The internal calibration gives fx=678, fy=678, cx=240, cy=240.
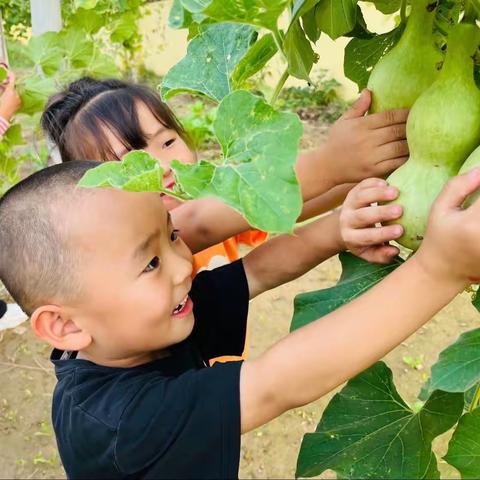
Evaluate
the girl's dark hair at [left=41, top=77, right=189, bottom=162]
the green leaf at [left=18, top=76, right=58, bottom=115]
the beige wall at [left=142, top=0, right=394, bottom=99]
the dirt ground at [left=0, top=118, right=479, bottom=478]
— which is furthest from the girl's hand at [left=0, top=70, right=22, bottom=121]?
the beige wall at [left=142, top=0, right=394, bottom=99]

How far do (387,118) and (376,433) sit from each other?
46 cm

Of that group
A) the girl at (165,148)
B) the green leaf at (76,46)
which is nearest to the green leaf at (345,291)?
the girl at (165,148)

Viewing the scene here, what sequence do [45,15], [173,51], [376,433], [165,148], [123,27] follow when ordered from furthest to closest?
1. [173,51]
2. [123,27]
3. [45,15]
4. [165,148]
5. [376,433]

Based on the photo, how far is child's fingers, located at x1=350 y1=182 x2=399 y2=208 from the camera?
69cm

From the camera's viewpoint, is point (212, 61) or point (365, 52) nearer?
point (212, 61)

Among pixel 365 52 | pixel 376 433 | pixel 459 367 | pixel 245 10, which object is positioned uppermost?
pixel 245 10

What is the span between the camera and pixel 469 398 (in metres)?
1.17

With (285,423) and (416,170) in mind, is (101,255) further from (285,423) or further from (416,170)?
(285,423)

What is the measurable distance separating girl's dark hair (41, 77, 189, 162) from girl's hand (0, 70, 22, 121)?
1.44ft

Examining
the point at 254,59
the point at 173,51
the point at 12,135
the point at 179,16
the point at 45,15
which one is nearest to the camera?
the point at 179,16

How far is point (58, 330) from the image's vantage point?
3.02 feet

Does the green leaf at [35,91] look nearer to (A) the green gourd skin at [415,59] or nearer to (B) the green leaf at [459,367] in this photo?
(A) the green gourd skin at [415,59]

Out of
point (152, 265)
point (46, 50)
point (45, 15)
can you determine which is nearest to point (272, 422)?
point (46, 50)

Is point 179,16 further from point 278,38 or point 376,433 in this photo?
point 376,433
